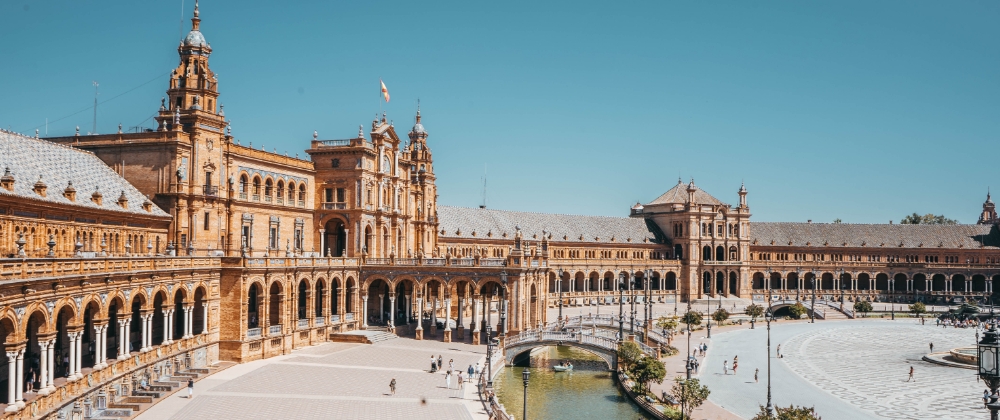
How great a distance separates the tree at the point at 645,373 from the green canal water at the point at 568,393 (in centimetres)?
138

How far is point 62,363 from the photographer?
44969mm

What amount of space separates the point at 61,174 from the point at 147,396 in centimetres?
1686

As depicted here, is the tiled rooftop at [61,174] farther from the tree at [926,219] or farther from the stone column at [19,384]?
the tree at [926,219]

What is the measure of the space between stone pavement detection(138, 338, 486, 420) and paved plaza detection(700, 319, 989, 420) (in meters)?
18.1

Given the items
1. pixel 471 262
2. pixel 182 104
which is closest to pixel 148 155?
pixel 182 104

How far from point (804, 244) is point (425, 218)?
72147mm

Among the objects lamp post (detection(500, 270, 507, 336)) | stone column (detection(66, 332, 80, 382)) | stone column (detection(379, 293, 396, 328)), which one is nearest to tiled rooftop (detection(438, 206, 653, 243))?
stone column (detection(379, 293, 396, 328))

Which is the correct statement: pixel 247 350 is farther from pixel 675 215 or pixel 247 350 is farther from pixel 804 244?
pixel 804 244

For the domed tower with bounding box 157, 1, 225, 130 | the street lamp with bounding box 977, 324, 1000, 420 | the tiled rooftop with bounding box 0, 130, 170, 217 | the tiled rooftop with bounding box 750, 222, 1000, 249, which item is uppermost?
the domed tower with bounding box 157, 1, 225, 130

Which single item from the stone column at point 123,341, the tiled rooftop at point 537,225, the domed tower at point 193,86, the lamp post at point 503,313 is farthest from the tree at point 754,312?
the stone column at point 123,341

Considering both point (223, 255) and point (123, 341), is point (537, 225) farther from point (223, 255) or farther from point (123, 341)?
point (123, 341)

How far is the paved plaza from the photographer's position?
53.4 m

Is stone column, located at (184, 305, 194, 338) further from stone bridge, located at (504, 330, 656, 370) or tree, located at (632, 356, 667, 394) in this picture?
tree, located at (632, 356, 667, 394)

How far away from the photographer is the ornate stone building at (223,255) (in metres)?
41.6
